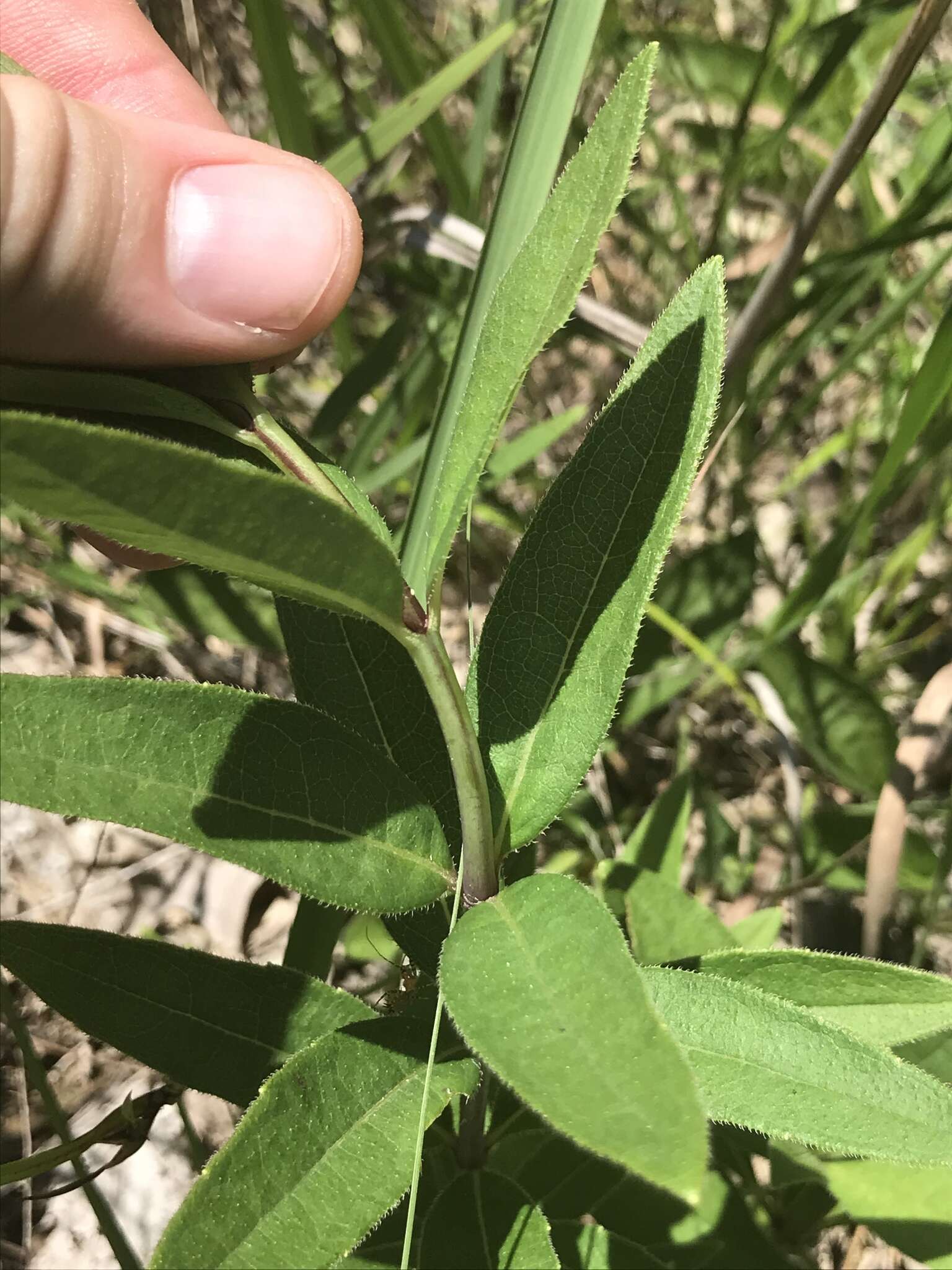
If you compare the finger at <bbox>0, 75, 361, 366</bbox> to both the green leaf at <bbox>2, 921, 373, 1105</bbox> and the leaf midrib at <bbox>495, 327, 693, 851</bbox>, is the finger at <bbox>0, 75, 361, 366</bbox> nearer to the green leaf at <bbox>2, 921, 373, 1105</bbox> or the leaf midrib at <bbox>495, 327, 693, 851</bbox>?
the leaf midrib at <bbox>495, 327, 693, 851</bbox>

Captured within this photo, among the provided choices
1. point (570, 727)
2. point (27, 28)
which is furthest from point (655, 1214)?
point (27, 28)

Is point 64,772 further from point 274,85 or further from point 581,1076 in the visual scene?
point 274,85

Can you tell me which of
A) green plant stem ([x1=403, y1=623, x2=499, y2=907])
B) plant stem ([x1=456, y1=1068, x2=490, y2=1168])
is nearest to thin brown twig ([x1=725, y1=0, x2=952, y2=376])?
green plant stem ([x1=403, y1=623, x2=499, y2=907])

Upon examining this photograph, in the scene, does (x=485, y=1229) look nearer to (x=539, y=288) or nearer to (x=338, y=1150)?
(x=338, y=1150)

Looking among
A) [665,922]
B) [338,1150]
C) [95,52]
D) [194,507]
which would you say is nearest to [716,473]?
[665,922]

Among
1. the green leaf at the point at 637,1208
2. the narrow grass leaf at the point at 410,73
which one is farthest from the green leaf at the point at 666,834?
the narrow grass leaf at the point at 410,73

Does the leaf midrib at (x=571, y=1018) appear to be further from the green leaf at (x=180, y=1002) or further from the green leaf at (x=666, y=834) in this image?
the green leaf at (x=666, y=834)
